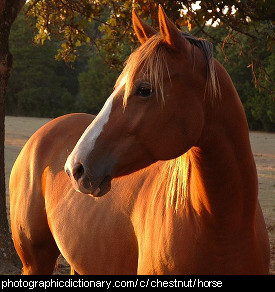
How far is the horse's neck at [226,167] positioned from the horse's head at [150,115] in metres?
0.10

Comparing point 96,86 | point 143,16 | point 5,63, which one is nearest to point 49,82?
point 96,86

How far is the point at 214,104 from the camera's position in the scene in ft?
7.75

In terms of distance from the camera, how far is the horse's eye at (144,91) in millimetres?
2289

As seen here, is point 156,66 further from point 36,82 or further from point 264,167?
point 36,82

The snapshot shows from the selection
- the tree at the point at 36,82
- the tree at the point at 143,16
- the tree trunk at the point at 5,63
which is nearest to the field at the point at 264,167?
the tree trunk at the point at 5,63

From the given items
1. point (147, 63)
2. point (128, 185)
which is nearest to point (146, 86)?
point (147, 63)

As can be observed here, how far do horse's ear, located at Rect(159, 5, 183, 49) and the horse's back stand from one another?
1.86 metres

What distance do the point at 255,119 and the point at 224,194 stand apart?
37643 millimetres

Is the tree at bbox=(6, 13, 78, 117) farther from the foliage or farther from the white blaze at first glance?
the white blaze

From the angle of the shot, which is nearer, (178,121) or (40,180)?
(178,121)

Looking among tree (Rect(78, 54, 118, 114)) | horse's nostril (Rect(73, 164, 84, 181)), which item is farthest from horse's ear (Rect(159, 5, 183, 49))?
tree (Rect(78, 54, 118, 114))

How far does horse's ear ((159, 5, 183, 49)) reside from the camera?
2.26 metres

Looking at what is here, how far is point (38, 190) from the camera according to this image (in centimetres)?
409

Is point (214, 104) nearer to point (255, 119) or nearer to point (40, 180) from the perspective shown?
point (40, 180)
